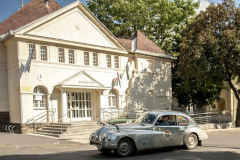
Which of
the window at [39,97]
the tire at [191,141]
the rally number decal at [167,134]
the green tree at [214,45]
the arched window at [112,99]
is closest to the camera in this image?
the rally number decal at [167,134]

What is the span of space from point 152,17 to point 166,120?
80.8ft

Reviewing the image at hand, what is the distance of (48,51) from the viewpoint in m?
20.3

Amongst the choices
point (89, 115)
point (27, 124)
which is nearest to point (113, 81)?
point (89, 115)

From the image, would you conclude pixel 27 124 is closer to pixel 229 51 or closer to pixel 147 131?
pixel 147 131

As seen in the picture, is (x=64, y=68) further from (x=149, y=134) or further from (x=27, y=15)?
(x=149, y=134)

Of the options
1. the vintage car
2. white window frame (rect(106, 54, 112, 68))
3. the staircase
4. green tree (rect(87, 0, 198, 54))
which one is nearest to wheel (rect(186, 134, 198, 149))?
the vintage car

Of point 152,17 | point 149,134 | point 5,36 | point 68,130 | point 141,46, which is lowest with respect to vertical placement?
point 68,130

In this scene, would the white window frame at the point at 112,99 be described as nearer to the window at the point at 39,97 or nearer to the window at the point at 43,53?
the window at the point at 39,97

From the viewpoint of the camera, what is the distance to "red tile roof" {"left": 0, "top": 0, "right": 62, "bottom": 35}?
69.9ft

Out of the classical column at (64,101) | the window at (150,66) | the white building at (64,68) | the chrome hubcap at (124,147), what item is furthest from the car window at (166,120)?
the window at (150,66)

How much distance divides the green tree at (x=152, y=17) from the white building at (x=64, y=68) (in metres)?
7.21

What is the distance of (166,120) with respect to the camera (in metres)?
11.3

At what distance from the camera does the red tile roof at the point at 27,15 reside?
21.3 meters

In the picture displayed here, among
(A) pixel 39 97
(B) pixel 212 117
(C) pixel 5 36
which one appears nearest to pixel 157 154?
(A) pixel 39 97
